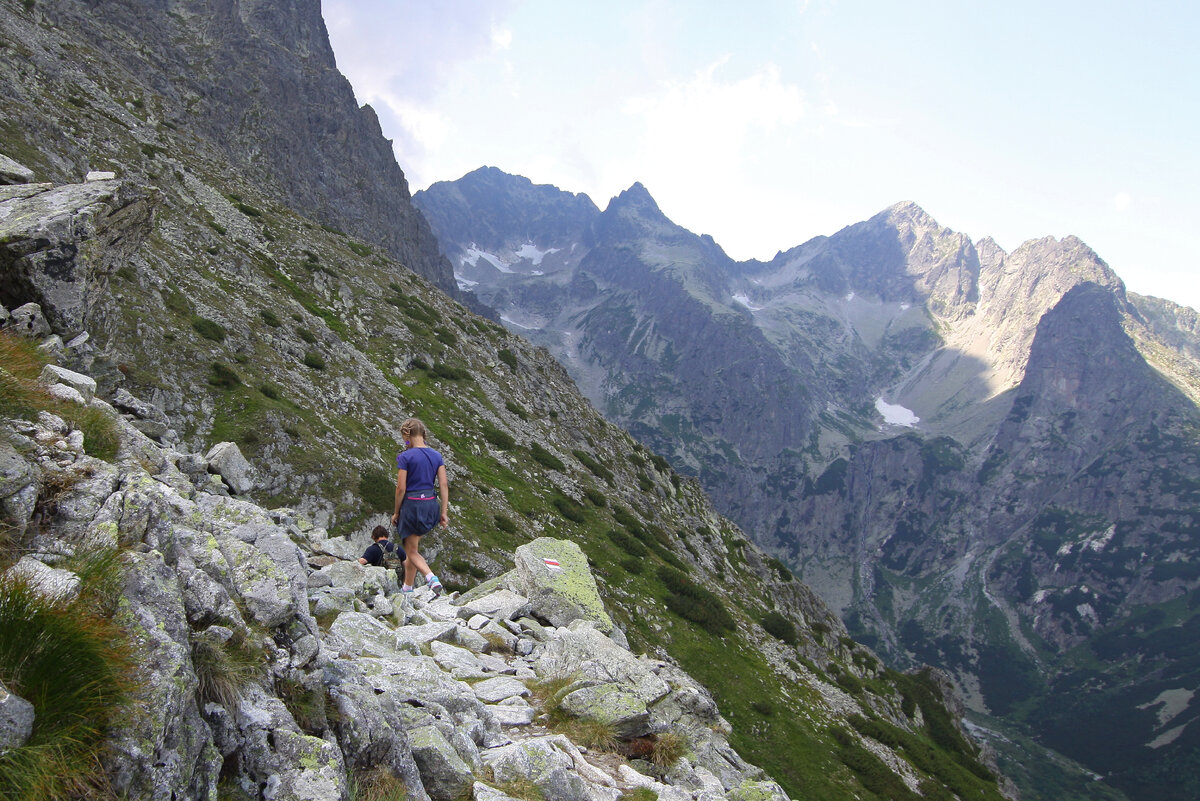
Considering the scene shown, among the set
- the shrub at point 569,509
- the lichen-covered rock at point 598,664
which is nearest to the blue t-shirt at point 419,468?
the lichen-covered rock at point 598,664

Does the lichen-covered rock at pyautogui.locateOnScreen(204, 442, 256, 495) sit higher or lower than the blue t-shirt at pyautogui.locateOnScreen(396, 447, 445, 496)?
lower

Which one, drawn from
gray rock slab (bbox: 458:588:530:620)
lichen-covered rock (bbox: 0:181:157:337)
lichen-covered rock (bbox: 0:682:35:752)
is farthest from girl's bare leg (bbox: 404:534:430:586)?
lichen-covered rock (bbox: 0:682:35:752)

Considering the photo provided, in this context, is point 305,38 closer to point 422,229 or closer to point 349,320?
point 422,229

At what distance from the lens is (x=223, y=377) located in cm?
3419

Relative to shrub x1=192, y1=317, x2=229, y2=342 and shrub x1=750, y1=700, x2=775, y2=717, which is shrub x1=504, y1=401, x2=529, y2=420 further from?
shrub x1=750, y1=700, x2=775, y2=717

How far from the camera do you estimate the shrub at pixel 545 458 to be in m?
57.2

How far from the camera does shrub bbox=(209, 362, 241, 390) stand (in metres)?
33.7

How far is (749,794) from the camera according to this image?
34.0 ft

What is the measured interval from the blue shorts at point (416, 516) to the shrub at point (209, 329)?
30.1 m

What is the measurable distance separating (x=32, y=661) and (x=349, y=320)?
193ft

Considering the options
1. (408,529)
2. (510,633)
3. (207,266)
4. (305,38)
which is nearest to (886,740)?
(510,633)

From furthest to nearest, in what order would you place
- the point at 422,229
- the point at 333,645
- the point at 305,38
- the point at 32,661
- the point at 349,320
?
the point at 422,229 → the point at 305,38 → the point at 349,320 → the point at 333,645 → the point at 32,661

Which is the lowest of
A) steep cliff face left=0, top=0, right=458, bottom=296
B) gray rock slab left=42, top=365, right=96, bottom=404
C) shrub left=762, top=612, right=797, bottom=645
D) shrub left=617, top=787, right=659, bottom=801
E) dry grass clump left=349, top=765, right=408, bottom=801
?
shrub left=762, top=612, right=797, bottom=645

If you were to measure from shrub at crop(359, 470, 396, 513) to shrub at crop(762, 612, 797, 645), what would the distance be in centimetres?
3917
